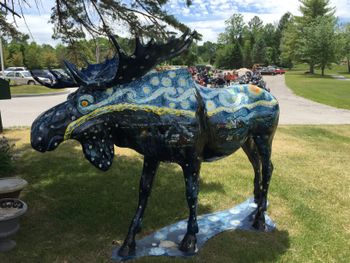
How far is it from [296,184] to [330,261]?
2621mm

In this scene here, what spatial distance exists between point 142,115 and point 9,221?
206 cm

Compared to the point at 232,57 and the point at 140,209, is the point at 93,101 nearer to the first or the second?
the point at 140,209

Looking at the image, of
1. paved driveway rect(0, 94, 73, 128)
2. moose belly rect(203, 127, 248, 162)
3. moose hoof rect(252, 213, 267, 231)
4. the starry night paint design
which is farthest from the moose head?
paved driveway rect(0, 94, 73, 128)

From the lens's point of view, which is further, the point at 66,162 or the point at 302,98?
the point at 302,98

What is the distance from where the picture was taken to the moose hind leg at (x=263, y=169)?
4586mm

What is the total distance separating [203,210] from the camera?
5492mm

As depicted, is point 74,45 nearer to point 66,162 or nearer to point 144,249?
point 66,162

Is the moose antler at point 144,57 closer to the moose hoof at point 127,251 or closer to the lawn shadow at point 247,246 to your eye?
the moose hoof at point 127,251

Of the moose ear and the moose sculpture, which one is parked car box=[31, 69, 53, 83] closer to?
the moose sculpture

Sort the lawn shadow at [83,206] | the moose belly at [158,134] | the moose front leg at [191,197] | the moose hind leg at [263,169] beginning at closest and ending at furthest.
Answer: the moose belly at [158,134], the moose front leg at [191,197], the lawn shadow at [83,206], the moose hind leg at [263,169]

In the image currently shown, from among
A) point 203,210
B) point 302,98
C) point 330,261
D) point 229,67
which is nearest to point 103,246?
point 203,210

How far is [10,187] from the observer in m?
5.11

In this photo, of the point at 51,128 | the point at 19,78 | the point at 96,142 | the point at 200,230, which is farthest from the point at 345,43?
the point at 51,128

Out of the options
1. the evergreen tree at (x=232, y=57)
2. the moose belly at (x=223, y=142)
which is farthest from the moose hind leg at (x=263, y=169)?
the evergreen tree at (x=232, y=57)
